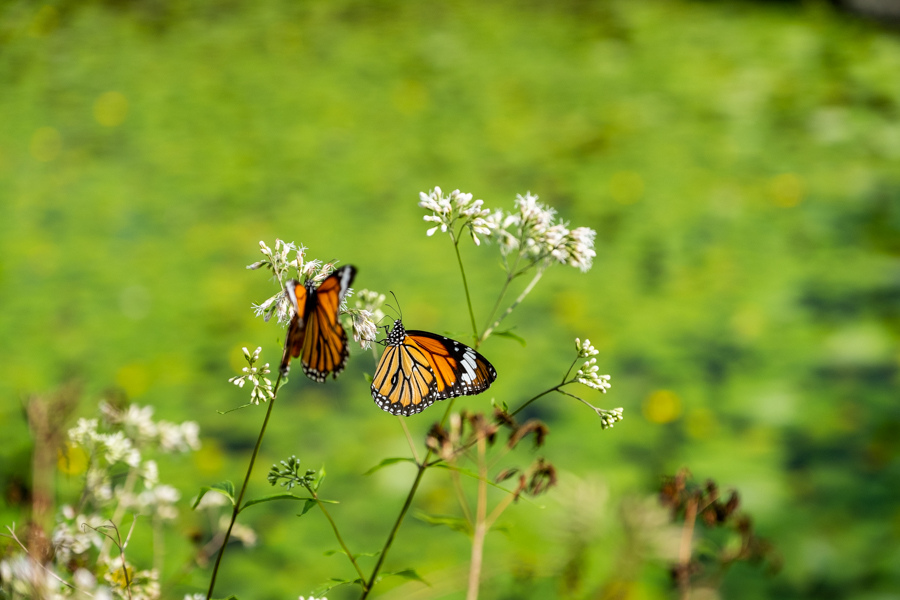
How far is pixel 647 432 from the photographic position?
2611 mm

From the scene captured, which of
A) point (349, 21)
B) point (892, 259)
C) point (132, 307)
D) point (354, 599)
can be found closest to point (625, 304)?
point (892, 259)

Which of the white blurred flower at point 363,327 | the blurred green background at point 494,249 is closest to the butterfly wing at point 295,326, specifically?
the white blurred flower at point 363,327

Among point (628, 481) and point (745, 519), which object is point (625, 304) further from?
point (745, 519)

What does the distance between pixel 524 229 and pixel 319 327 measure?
0.43 m

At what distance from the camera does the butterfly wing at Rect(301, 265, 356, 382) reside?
1.06 metres

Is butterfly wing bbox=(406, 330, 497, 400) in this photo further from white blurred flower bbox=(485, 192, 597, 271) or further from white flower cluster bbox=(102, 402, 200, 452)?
white flower cluster bbox=(102, 402, 200, 452)

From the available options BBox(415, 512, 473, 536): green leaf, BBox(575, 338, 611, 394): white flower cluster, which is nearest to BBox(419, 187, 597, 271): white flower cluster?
BBox(575, 338, 611, 394): white flower cluster

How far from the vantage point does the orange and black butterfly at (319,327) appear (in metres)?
1.05

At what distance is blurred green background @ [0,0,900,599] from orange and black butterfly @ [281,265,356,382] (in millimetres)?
888

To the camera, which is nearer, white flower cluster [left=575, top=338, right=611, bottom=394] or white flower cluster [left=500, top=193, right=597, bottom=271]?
white flower cluster [left=575, top=338, right=611, bottom=394]

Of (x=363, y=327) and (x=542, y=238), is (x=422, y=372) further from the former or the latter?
(x=542, y=238)

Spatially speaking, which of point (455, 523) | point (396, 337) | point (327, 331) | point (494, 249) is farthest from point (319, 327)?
point (494, 249)

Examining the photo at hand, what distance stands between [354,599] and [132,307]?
185 cm

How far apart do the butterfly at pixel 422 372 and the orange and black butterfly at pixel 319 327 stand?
0.51 feet
